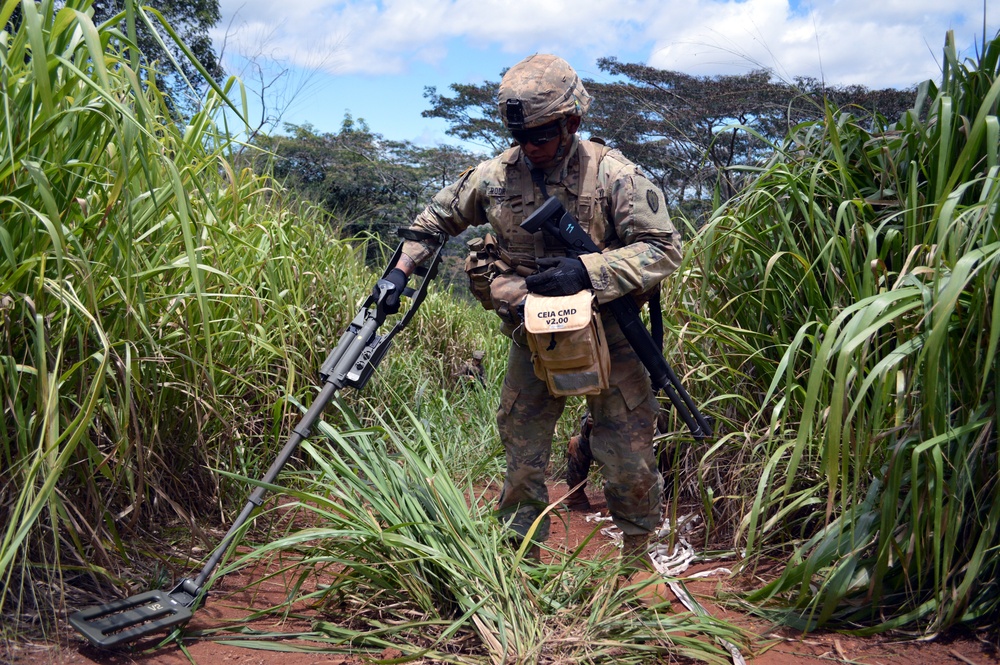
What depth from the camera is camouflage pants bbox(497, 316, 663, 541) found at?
284 cm

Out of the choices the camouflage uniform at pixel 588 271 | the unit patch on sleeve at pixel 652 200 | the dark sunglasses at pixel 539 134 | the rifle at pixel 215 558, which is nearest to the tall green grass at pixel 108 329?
the rifle at pixel 215 558

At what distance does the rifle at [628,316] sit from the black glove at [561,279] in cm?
11

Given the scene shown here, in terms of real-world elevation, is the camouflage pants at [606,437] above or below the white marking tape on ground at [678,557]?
above

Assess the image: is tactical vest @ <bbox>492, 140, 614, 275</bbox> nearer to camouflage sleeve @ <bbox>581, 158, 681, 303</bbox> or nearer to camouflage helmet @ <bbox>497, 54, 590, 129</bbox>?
camouflage sleeve @ <bbox>581, 158, 681, 303</bbox>

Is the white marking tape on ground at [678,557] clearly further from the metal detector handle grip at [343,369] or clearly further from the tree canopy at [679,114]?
the tree canopy at [679,114]

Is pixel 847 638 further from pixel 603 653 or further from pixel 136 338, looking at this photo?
pixel 136 338

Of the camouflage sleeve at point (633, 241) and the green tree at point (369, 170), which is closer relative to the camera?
the camouflage sleeve at point (633, 241)

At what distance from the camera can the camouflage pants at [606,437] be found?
284 cm

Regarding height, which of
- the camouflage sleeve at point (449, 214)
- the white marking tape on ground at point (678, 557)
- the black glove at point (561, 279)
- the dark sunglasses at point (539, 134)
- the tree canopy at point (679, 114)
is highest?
the tree canopy at point (679, 114)

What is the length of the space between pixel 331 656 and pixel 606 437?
3.91 feet

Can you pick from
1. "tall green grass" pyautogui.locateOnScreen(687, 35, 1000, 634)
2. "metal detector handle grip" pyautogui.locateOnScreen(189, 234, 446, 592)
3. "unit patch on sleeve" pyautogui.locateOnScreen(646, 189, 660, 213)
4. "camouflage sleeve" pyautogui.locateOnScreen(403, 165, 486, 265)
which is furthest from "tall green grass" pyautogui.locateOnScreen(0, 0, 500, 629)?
"tall green grass" pyautogui.locateOnScreen(687, 35, 1000, 634)

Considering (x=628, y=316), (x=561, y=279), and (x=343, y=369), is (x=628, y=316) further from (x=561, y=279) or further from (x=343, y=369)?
(x=343, y=369)

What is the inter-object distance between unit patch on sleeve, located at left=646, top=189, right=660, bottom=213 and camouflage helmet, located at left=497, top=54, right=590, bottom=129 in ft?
1.21

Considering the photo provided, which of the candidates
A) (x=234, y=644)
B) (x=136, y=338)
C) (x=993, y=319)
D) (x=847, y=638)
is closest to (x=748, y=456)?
(x=847, y=638)
